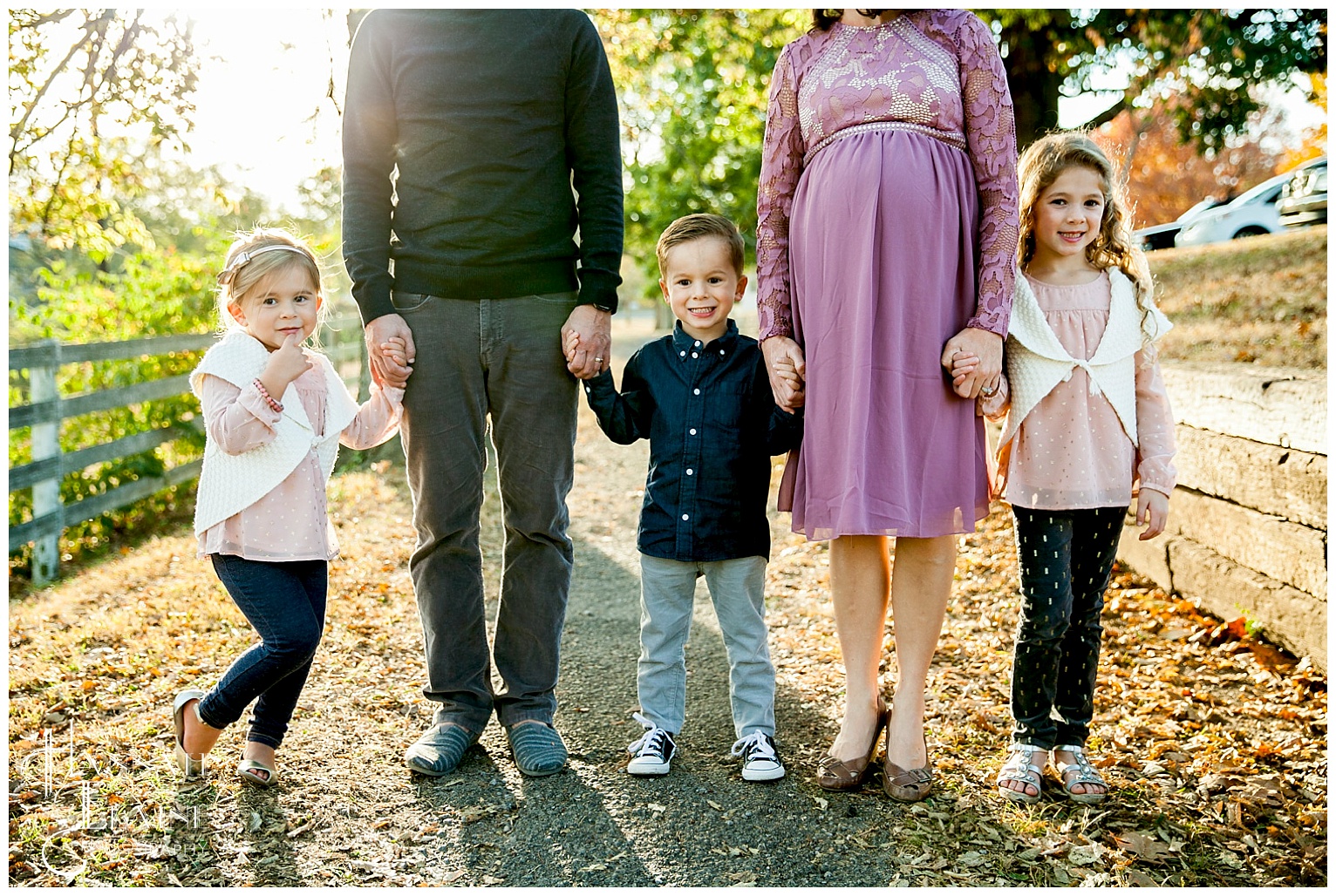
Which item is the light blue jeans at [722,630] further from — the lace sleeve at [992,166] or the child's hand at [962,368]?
the lace sleeve at [992,166]

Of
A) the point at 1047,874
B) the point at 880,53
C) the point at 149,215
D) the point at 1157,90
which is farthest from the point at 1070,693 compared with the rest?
the point at 149,215

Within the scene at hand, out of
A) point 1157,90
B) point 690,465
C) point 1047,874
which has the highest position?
point 1157,90

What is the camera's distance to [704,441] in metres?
2.96

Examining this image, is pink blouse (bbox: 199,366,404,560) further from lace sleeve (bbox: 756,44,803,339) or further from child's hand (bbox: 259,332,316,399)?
lace sleeve (bbox: 756,44,803,339)

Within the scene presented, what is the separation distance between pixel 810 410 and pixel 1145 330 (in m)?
0.95

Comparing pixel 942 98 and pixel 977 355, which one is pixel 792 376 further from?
pixel 942 98

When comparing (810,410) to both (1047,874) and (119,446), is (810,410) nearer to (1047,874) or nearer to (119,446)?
(1047,874)

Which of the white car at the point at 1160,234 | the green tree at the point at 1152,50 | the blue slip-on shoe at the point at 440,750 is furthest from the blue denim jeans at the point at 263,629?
the green tree at the point at 1152,50

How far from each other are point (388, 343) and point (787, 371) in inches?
42.8

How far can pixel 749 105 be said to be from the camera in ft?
44.7

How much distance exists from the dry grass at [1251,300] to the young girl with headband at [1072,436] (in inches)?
95.3

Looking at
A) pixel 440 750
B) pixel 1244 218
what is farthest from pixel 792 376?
pixel 1244 218

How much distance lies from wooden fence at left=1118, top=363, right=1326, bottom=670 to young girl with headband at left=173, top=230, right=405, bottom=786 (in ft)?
10.3

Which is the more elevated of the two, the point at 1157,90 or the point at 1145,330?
the point at 1157,90
